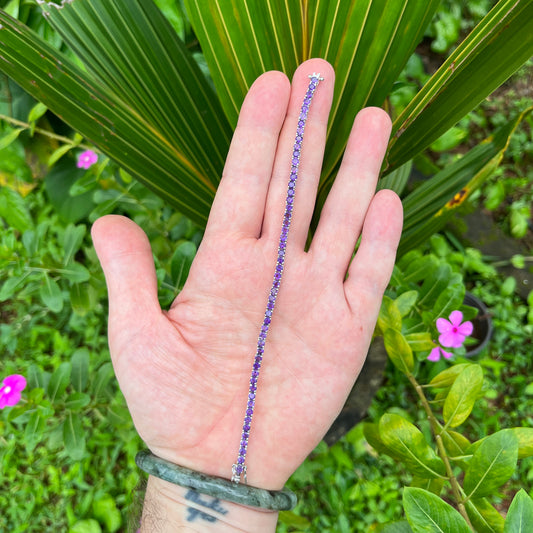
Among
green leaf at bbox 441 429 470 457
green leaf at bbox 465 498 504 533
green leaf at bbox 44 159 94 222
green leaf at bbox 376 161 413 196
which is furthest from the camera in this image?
green leaf at bbox 44 159 94 222

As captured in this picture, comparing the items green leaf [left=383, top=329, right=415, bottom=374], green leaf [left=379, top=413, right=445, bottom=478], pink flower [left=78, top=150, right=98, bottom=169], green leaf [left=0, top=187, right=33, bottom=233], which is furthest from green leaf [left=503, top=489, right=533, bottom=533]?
green leaf [left=0, top=187, right=33, bottom=233]

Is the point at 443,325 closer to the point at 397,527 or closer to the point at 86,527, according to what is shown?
the point at 397,527

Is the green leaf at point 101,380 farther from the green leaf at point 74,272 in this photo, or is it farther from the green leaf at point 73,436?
the green leaf at point 74,272

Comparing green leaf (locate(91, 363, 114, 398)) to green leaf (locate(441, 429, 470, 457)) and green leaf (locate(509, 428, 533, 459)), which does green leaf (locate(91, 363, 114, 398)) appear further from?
green leaf (locate(509, 428, 533, 459))

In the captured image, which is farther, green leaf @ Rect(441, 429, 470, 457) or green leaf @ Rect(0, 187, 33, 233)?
green leaf @ Rect(0, 187, 33, 233)

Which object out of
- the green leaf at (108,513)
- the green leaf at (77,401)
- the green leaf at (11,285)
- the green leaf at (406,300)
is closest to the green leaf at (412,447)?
the green leaf at (406,300)

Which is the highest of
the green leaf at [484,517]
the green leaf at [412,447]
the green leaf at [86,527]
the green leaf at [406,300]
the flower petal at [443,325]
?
the green leaf at [406,300]
